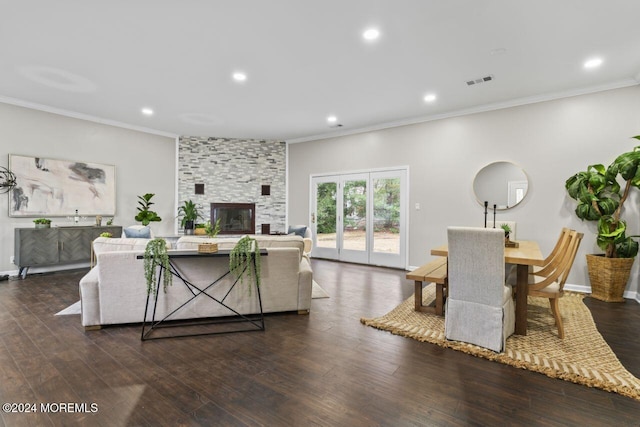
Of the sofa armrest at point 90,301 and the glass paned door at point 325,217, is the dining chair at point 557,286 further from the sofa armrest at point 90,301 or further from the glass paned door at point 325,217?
the glass paned door at point 325,217

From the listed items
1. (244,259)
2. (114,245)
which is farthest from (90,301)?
(244,259)

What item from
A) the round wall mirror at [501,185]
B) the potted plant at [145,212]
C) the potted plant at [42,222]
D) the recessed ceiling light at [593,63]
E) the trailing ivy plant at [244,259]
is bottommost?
the trailing ivy plant at [244,259]

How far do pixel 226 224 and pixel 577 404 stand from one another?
23.3ft

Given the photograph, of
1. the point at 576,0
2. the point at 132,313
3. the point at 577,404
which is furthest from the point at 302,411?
the point at 576,0

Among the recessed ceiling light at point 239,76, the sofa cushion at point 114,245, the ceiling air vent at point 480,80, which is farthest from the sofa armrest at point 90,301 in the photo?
the ceiling air vent at point 480,80

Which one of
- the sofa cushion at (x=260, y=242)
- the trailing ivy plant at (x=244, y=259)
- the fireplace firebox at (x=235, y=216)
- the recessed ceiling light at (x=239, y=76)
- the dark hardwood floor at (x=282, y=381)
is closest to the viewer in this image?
the dark hardwood floor at (x=282, y=381)

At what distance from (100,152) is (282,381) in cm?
640

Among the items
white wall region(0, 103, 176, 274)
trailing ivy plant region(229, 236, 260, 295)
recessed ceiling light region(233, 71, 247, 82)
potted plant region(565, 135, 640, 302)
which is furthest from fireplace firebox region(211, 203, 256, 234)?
potted plant region(565, 135, 640, 302)

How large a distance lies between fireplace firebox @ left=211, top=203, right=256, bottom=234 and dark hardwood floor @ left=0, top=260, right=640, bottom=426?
178 inches

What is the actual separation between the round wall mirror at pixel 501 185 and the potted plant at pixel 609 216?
723 mm

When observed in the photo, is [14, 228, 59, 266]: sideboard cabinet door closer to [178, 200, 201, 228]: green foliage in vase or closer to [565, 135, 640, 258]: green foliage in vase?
[178, 200, 201, 228]: green foliage in vase

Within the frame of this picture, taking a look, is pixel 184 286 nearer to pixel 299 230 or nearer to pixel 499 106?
pixel 299 230

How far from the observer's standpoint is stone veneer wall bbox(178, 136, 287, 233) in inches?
294

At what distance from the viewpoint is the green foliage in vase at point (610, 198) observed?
3873 mm
